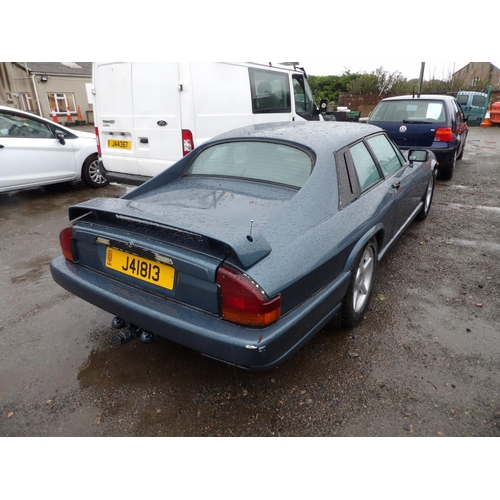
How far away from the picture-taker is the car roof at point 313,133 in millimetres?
2812

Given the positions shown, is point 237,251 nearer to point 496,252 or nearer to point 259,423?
point 259,423

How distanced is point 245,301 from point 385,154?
255 centimetres

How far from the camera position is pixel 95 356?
262 centimetres

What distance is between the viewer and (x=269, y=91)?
21.5 ft

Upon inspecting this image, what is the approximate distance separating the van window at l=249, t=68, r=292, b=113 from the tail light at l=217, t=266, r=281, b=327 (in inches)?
196

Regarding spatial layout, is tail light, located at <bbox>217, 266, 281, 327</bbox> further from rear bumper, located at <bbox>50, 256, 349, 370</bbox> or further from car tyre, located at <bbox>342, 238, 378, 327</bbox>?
car tyre, located at <bbox>342, 238, 378, 327</bbox>

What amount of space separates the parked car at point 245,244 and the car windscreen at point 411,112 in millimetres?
4566

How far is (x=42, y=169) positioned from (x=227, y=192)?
504cm

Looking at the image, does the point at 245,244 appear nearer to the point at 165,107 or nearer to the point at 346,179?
the point at 346,179

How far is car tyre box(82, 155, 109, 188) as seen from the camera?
702 centimetres

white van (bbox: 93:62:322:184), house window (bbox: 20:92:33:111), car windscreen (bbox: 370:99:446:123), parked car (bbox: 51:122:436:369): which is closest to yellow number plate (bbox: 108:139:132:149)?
white van (bbox: 93:62:322:184)

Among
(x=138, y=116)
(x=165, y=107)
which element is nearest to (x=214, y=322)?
(x=165, y=107)

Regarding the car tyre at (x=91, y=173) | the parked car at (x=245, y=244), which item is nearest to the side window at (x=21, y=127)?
the car tyre at (x=91, y=173)

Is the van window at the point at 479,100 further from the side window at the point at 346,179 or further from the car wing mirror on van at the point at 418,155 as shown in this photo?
the side window at the point at 346,179
